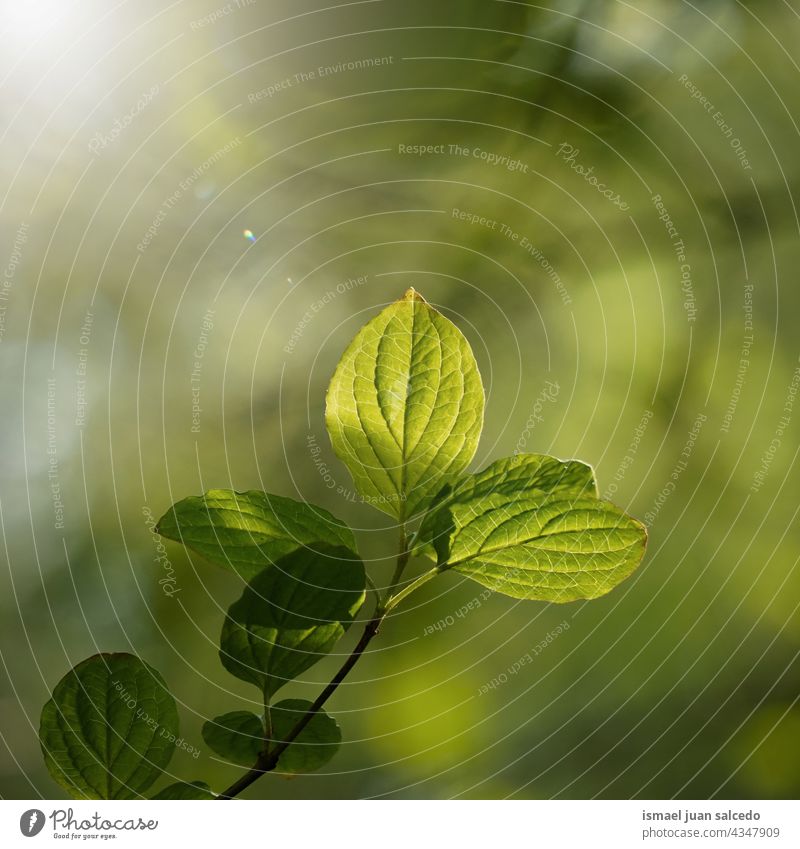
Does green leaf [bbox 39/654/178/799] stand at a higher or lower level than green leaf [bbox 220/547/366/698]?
lower

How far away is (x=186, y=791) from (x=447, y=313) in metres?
0.33

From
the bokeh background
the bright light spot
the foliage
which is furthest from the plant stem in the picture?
the bright light spot

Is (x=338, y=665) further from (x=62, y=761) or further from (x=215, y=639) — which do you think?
(x=62, y=761)

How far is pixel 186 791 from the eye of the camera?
0.30 meters

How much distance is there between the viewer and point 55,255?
49 cm

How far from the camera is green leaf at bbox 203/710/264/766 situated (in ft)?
0.85

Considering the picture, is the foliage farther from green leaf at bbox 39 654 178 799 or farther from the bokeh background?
the bokeh background

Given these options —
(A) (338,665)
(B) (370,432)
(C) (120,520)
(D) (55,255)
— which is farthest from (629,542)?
(D) (55,255)

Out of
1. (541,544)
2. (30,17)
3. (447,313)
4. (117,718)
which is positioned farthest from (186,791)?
(30,17)

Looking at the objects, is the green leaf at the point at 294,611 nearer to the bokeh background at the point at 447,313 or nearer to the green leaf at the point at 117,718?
the green leaf at the point at 117,718

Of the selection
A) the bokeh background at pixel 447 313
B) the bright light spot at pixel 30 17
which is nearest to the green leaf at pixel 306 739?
the bokeh background at pixel 447 313

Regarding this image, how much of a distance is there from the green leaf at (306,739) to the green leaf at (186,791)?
0.12ft
